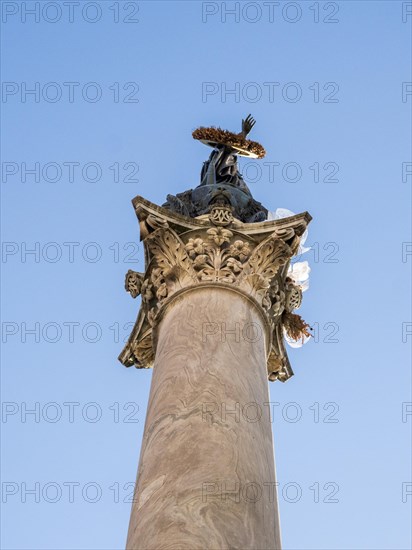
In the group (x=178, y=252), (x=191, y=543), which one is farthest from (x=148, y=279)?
(x=191, y=543)

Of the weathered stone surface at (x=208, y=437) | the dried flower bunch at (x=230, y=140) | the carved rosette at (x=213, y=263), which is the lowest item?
the weathered stone surface at (x=208, y=437)

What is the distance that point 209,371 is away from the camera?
13.1 meters

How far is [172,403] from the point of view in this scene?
1266 centimetres

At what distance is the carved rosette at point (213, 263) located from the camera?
51.8ft

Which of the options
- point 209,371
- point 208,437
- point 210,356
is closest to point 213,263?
point 210,356

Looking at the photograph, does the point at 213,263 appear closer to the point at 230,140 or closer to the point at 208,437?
the point at 208,437

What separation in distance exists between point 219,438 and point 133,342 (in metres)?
5.63

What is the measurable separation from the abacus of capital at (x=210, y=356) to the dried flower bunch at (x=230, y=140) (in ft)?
2.55

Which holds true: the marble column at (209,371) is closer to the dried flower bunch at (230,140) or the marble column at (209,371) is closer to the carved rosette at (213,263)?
the carved rosette at (213,263)

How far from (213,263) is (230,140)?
6602 millimetres

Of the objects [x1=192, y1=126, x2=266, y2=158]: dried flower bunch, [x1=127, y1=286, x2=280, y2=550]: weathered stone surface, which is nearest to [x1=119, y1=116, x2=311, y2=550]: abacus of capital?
[x1=127, y1=286, x2=280, y2=550]: weathered stone surface

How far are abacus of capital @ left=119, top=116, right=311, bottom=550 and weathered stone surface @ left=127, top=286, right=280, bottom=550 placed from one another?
2 cm

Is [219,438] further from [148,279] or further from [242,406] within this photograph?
[148,279]

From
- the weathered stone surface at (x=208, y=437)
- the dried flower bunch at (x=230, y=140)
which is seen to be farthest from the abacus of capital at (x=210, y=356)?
the dried flower bunch at (x=230, y=140)
